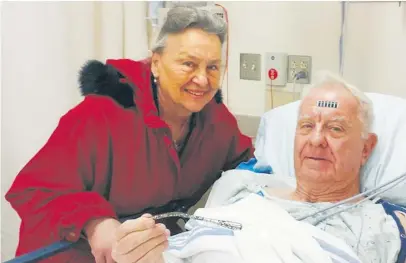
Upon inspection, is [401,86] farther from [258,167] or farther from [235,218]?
[235,218]

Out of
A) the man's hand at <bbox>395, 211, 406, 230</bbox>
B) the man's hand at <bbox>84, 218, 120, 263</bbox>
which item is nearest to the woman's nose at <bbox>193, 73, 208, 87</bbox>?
the man's hand at <bbox>84, 218, 120, 263</bbox>

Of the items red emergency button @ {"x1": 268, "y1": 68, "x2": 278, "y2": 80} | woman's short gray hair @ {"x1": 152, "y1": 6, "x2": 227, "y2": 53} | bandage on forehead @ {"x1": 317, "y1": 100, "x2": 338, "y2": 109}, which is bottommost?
bandage on forehead @ {"x1": 317, "y1": 100, "x2": 338, "y2": 109}

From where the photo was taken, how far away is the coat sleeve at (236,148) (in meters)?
1.85

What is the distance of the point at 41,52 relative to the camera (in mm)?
2123

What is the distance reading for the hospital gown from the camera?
1.36m

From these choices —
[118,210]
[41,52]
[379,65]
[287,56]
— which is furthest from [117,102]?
[379,65]

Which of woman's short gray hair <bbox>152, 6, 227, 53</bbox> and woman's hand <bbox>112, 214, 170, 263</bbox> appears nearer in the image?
woman's hand <bbox>112, 214, 170, 263</bbox>

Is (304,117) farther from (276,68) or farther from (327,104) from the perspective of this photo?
(276,68)

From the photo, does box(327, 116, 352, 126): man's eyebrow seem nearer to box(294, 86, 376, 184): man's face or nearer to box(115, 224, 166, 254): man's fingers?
box(294, 86, 376, 184): man's face

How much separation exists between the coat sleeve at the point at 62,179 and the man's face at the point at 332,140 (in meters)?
0.57

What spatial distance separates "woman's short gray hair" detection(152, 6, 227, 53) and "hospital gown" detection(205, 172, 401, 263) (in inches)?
19.5

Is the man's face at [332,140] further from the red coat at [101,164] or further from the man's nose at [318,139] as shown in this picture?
the red coat at [101,164]

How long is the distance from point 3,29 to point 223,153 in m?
0.97

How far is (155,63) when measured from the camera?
1638 mm
